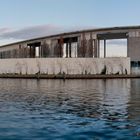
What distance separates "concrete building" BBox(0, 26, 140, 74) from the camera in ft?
296

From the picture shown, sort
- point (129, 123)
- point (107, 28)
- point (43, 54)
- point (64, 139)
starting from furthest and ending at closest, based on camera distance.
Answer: point (43, 54) < point (107, 28) < point (129, 123) < point (64, 139)

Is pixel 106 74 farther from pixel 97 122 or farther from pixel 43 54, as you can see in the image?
pixel 97 122

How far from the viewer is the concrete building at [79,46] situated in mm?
90125

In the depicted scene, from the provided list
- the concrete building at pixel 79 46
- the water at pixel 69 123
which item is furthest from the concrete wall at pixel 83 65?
the water at pixel 69 123

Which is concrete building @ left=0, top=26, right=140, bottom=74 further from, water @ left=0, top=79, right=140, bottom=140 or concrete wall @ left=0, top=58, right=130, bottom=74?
water @ left=0, top=79, right=140, bottom=140

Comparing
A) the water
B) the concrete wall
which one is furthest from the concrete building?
the water

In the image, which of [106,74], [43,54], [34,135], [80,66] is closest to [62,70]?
[80,66]

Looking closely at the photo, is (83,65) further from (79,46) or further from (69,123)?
(69,123)

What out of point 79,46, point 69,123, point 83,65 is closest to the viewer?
Answer: point 69,123

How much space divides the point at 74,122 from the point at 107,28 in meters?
75.2

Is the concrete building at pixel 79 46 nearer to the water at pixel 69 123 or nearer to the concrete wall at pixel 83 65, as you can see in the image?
the concrete wall at pixel 83 65

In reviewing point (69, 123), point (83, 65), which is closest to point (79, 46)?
point (83, 65)

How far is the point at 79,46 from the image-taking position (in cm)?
9556

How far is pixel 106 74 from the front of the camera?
275 ft
